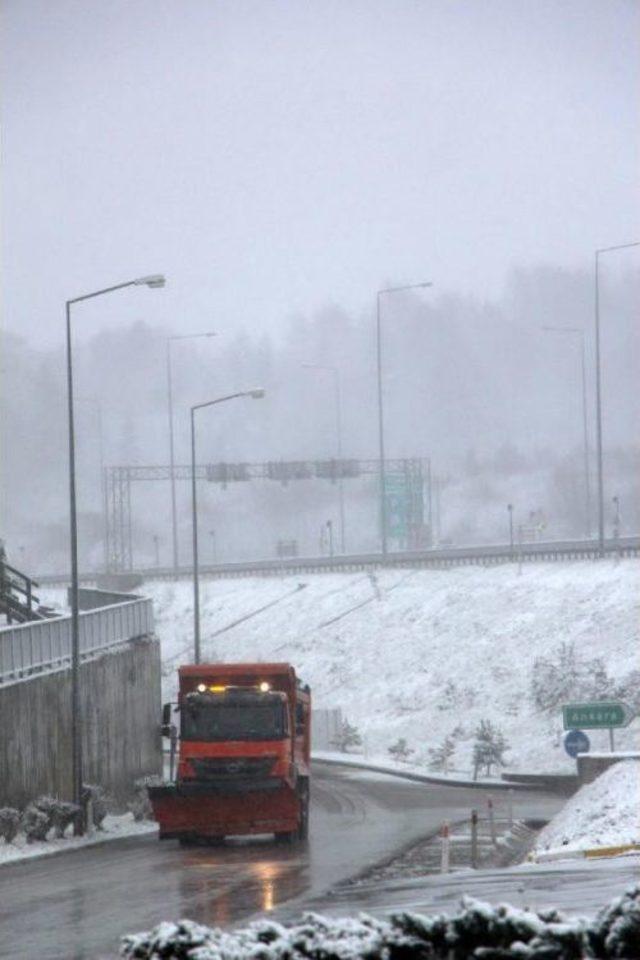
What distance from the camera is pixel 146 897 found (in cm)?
2620

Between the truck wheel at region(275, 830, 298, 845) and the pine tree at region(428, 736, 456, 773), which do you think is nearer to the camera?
the truck wheel at region(275, 830, 298, 845)

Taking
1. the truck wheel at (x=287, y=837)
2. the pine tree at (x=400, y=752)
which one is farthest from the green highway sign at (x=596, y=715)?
the pine tree at (x=400, y=752)

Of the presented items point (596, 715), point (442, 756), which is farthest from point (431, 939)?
point (442, 756)

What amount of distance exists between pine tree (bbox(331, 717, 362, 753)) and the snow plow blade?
35143 millimetres

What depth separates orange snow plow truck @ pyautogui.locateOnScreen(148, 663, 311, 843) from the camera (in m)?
36.5

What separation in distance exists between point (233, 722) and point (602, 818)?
759cm

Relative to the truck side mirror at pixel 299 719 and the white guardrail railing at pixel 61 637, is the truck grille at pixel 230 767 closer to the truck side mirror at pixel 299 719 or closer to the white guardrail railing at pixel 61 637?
the truck side mirror at pixel 299 719

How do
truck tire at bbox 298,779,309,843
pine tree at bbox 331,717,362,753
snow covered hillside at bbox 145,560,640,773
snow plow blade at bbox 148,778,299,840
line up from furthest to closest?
pine tree at bbox 331,717,362,753
snow covered hillside at bbox 145,560,640,773
truck tire at bbox 298,779,309,843
snow plow blade at bbox 148,778,299,840

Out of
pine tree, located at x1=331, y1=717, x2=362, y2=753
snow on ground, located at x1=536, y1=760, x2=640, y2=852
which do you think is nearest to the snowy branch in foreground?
snow on ground, located at x1=536, y1=760, x2=640, y2=852

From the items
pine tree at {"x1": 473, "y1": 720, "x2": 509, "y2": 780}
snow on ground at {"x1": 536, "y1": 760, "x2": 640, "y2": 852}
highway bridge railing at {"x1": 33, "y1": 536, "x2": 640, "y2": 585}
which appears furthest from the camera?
highway bridge railing at {"x1": 33, "y1": 536, "x2": 640, "y2": 585}

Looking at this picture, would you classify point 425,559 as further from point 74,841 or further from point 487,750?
point 74,841

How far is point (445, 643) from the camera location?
80.2 meters

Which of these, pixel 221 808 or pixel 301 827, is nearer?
pixel 221 808

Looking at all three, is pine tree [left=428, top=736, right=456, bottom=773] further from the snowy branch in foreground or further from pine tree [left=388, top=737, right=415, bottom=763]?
the snowy branch in foreground
